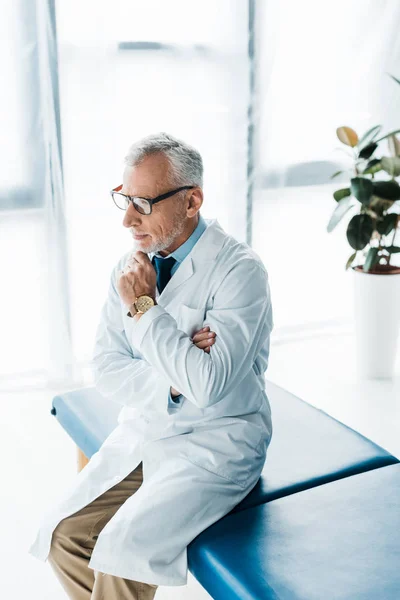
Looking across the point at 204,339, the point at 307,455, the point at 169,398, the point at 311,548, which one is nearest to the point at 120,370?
the point at 169,398

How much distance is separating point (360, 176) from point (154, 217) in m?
1.81

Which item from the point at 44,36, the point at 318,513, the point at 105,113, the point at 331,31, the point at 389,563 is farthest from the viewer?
the point at 331,31

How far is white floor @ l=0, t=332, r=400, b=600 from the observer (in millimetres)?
2123

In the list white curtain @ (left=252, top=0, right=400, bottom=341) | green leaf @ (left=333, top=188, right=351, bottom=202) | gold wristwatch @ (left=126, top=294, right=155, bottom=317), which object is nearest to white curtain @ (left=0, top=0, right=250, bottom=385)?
white curtain @ (left=252, top=0, right=400, bottom=341)

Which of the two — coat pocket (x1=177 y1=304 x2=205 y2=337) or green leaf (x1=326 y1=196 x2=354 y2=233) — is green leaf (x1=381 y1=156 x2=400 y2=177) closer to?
green leaf (x1=326 y1=196 x2=354 y2=233)

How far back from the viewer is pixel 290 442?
198 centimetres

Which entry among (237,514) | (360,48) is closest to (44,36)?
(360,48)

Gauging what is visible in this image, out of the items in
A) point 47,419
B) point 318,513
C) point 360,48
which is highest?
point 360,48

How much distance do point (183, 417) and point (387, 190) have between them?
182cm

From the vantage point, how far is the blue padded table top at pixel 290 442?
1.79m

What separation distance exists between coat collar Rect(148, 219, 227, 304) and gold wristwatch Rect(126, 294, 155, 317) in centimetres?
11

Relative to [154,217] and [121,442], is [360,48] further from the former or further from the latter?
[121,442]

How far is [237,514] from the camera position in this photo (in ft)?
5.41

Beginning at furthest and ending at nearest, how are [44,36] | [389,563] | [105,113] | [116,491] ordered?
1. [105,113]
2. [44,36]
3. [116,491]
4. [389,563]
